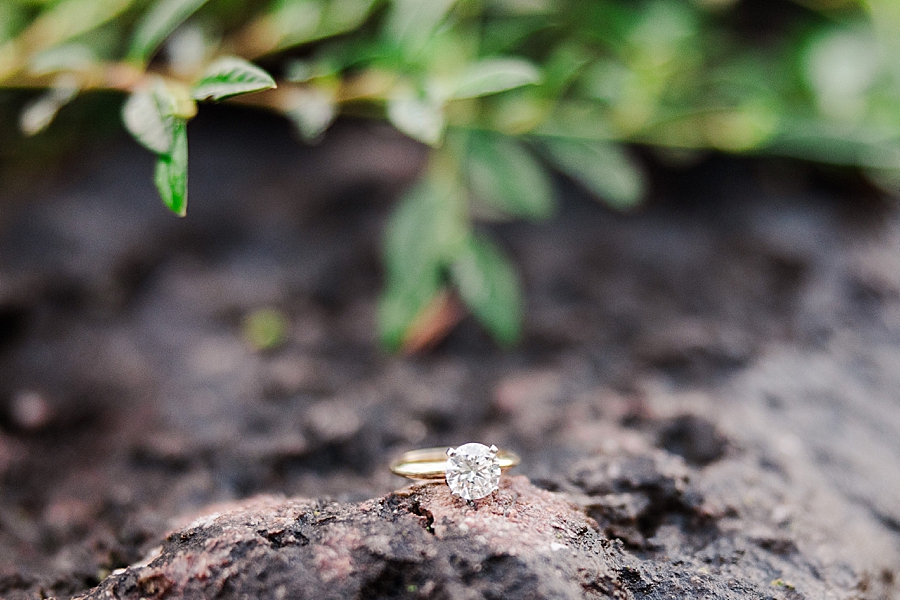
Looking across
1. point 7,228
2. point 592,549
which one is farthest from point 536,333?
point 7,228

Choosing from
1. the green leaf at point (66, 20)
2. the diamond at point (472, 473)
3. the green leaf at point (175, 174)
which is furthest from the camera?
the green leaf at point (66, 20)

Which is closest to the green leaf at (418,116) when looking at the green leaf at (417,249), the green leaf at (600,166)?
the green leaf at (417,249)

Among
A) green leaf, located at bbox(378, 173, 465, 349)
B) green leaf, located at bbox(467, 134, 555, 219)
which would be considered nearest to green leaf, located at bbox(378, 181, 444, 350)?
green leaf, located at bbox(378, 173, 465, 349)

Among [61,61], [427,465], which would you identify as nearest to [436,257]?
[427,465]

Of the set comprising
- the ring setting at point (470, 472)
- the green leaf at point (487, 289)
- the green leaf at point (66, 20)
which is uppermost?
the green leaf at point (66, 20)

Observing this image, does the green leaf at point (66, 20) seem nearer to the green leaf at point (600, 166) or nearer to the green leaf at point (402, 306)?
the green leaf at point (402, 306)

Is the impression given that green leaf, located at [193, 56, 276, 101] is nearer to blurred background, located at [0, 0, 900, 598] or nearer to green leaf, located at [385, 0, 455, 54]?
blurred background, located at [0, 0, 900, 598]

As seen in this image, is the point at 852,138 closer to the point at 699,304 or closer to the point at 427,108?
the point at 699,304
